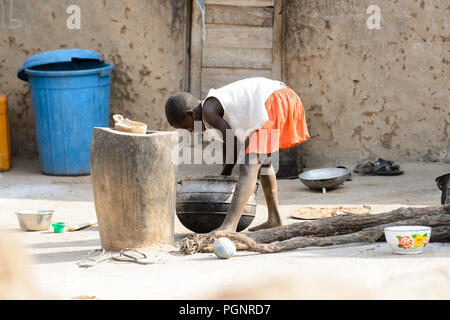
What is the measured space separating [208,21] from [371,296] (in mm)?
5186

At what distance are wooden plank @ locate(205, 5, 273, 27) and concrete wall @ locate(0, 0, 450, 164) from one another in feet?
0.73

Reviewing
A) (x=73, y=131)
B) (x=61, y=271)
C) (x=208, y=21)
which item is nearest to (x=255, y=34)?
(x=208, y=21)

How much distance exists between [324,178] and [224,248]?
277cm

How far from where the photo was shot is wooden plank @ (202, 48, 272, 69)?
764 centimetres

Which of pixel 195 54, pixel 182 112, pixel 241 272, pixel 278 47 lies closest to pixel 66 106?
pixel 195 54

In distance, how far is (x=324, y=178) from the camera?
6.54 metres

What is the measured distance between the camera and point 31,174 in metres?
7.62

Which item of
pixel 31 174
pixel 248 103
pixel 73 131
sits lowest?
pixel 31 174

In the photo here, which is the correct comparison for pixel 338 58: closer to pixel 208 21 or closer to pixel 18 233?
pixel 208 21

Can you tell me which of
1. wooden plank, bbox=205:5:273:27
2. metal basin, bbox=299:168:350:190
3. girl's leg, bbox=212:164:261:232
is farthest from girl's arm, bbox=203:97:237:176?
wooden plank, bbox=205:5:273:27

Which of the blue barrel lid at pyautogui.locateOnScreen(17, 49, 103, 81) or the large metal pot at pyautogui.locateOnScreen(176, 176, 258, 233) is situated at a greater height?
the blue barrel lid at pyautogui.locateOnScreen(17, 49, 103, 81)

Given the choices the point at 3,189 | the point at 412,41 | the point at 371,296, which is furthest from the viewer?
the point at 412,41

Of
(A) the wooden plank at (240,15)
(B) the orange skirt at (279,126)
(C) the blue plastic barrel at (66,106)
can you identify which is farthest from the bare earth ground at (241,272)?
(A) the wooden plank at (240,15)

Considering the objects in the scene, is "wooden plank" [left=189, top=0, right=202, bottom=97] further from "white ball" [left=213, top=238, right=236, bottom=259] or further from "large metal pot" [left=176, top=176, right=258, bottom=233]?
"white ball" [left=213, top=238, right=236, bottom=259]
